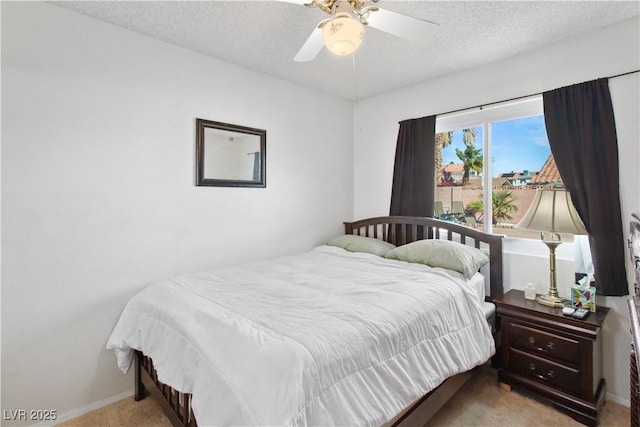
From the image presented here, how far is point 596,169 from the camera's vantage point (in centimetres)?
217

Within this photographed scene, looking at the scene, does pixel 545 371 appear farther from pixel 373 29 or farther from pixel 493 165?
pixel 373 29

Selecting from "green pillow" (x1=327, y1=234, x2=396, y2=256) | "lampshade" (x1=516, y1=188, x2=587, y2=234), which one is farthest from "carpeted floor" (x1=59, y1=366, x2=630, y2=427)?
"green pillow" (x1=327, y1=234, x2=396, y2=256)

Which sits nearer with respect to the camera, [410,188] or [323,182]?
[410,188]

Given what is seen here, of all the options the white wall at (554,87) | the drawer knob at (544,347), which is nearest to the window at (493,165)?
the white wall at (554,87)

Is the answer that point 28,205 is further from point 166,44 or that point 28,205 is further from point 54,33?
point 166,44

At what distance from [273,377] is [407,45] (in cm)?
247

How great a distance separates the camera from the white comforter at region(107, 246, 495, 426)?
1.16m

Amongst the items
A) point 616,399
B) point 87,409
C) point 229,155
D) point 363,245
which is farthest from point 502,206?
point 87,409

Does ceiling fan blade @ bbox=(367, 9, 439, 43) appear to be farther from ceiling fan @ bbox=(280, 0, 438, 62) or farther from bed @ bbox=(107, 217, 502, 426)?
bed @ bbox=(107, 217, 502, 426)

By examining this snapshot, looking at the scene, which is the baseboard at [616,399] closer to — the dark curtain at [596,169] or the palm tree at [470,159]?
the dark curtain at [596,169]

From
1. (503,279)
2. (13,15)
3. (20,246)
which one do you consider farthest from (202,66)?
(503,279)

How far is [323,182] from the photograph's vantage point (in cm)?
358

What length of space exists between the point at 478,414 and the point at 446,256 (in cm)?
104

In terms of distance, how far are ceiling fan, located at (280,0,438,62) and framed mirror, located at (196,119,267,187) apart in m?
1.25
